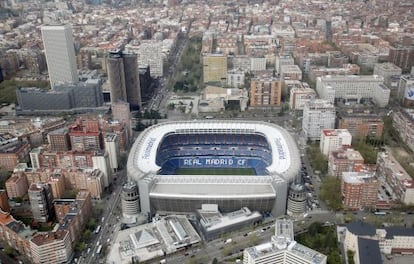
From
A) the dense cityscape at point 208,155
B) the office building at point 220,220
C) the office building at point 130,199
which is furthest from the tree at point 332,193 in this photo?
the office building at point 130,199

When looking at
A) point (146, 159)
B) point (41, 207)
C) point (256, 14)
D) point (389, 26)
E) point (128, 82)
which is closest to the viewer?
point (41, 207)

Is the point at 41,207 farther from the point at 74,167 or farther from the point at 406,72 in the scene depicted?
the point at 406,72

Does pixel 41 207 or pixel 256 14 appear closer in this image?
pixel 41 207

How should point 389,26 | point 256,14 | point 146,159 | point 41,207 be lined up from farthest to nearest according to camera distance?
1. point 256,14
2. point 389,26
3. point 146,159
4. point 41,207

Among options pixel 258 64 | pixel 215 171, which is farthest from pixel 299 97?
pixel 215 171

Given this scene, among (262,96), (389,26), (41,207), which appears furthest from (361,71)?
(41,207)

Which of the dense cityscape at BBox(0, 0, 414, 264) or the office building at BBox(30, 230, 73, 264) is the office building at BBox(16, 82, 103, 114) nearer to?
the dense cityscape at BBox(0, 0, 414, 264)

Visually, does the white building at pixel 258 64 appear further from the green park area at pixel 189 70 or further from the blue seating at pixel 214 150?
the blue seating at pixel 214 150
